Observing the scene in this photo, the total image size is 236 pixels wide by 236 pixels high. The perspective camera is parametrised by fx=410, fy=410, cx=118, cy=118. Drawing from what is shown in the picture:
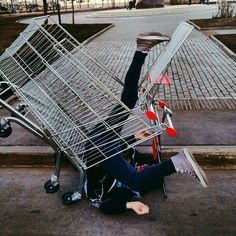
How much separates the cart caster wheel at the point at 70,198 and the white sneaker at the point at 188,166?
1.04 meters

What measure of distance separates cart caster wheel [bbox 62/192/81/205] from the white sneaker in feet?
3.42

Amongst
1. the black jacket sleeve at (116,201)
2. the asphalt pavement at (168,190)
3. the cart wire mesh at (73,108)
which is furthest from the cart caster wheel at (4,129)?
the black jacket sleeve at (116,201)

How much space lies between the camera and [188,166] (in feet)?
11.4

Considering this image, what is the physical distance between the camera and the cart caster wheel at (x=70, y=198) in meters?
4.00

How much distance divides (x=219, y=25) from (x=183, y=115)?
48.1ft

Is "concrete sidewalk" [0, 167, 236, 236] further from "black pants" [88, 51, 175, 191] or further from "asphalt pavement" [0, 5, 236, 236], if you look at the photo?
"black pants" [88, 51, 175, 191]

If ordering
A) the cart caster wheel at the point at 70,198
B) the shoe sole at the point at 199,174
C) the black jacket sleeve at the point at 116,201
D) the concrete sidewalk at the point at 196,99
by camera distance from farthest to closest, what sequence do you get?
the concrete sidewalk at the point at 196,99
the cart caster wheel at the point at 70,198
the black jacket sleeve at the point at 116,201
the shoe sole at the point at 199,174

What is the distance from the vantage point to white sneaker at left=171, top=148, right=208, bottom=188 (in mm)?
3396

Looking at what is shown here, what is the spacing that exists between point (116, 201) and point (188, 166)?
0.79 metres

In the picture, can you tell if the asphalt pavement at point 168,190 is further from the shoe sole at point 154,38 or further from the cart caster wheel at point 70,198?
the shoe sole at point 154,38

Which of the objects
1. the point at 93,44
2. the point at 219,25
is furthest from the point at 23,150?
the point at 219,25

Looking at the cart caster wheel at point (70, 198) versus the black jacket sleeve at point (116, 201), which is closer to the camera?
the black jacket sleeve at point (116, 201)

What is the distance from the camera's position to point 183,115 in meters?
6.32

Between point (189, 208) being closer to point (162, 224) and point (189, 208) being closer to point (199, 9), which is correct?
point (162, 224)
